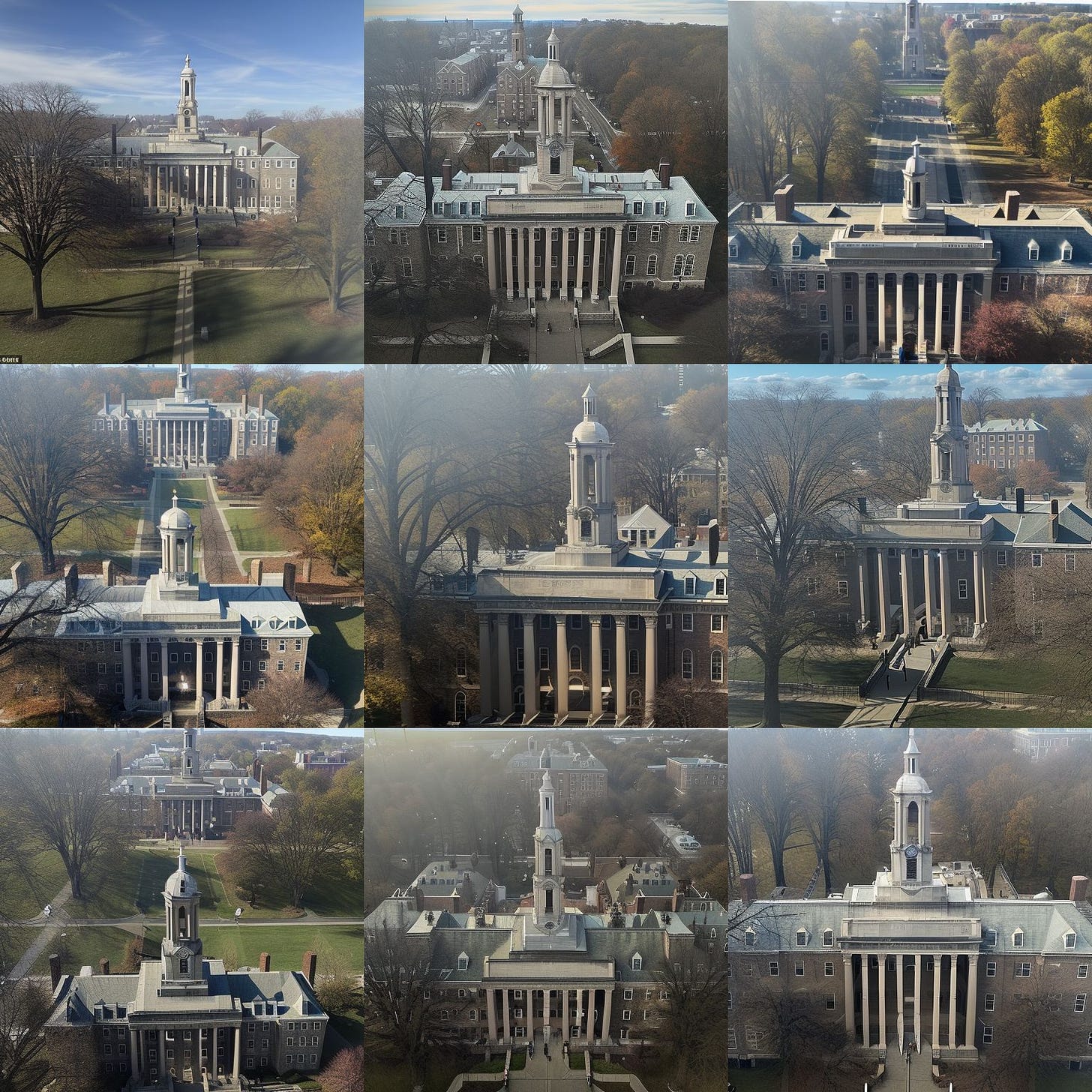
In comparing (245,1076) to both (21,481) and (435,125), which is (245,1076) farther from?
(435,125)

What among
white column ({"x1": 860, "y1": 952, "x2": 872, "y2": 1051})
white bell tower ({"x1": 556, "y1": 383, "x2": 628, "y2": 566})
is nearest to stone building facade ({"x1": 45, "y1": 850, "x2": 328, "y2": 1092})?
white bell tower ({"x1": 556, "y1": 383, "x2": 628, "y2": 566})

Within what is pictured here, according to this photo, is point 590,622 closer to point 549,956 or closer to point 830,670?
point 830,670

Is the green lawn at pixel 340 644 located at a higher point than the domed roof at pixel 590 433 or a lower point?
lower

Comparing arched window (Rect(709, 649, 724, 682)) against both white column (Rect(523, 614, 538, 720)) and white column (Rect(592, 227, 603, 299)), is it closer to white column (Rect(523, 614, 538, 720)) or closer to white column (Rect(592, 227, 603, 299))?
white column (Rect(523, 614, 538, 720))

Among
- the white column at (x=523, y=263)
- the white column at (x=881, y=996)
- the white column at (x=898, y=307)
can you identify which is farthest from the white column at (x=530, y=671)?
the white column at (x=898, y=307)

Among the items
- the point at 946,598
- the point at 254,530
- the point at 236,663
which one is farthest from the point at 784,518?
the point at 236,663

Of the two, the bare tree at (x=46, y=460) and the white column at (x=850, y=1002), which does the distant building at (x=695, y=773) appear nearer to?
the white column at (x=850, y=1002)

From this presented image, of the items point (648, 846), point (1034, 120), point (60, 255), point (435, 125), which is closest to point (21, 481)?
point (60, 255)

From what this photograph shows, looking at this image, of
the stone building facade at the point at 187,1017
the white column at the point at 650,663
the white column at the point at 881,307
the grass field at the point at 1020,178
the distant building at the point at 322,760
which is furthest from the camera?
the grass field at the point at 1020,178
